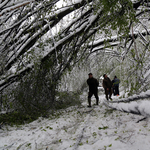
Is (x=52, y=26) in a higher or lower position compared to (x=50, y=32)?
higher

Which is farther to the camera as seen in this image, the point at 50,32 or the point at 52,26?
the point at 52,26

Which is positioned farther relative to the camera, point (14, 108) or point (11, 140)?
point (14, 108)

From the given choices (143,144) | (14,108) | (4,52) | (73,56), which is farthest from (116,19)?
(14,108)

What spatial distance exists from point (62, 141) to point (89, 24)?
11.6 feet

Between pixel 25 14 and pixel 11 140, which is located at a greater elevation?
pixel 25 14

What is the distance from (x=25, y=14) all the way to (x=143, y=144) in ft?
14.1

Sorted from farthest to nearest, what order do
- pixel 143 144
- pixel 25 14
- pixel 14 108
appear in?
pixel 14 108
pixel 25 14
pixel 143 144

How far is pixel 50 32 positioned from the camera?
3.93m

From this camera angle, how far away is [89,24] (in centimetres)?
475

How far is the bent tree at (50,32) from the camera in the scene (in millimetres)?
4023

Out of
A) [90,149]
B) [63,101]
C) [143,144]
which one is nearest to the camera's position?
[143,144]

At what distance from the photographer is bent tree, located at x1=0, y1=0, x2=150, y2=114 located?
4.02 metres

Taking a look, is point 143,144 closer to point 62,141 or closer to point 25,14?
point 62,141

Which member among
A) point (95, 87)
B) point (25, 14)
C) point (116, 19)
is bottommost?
point (95, 87)
